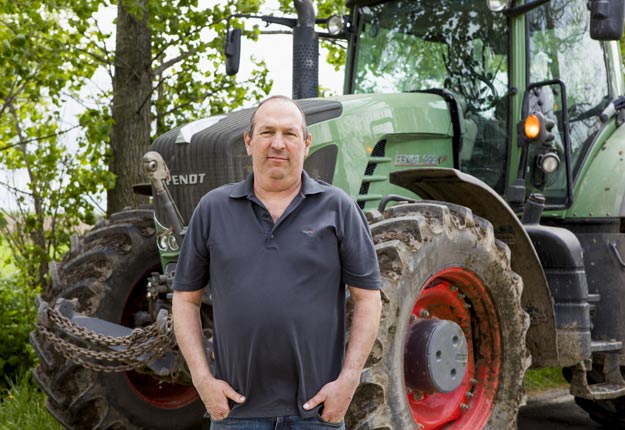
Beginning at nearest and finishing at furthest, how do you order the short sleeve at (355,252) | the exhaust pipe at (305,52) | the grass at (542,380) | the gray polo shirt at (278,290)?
the gray polo shirt at (278,290) < the short sleeve at (355,252) < the exhaust pipe at (305,52) < the grass at (542,380)

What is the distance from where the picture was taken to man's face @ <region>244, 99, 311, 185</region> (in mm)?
2842

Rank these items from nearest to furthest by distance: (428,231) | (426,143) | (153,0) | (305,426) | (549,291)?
(305,426), (428,231), (549,291), (426,143), (153,0)

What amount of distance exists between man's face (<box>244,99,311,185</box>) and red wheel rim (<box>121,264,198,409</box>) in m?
2.64

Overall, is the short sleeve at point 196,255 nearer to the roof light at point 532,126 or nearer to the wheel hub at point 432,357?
the wheel hub at point 432,357

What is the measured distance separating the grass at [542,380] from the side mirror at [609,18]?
392 centimetres

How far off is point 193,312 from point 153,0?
15.7 ft

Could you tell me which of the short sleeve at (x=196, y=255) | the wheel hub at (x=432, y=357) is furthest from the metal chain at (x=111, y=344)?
the short sleeve at (x=196, y=255)

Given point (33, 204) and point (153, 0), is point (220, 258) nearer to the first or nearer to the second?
point (153, 0)

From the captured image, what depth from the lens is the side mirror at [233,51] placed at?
230 inches

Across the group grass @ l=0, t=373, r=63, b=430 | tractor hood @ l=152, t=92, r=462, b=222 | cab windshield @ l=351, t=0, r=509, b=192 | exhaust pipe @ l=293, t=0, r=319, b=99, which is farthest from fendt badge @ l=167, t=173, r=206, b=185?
grass @ l=0, t=373, r=63, b=430

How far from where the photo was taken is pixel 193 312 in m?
2.91

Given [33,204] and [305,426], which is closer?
[305,426]

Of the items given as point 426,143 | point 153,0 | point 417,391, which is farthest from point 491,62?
point 153,0

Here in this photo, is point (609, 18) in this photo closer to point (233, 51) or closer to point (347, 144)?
point (347, 144)
